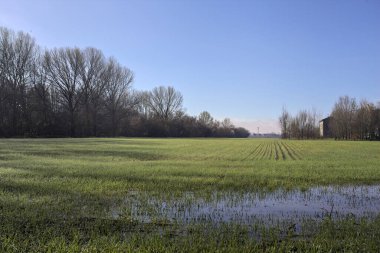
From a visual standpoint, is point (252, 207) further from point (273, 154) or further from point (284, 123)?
point (284, 123)

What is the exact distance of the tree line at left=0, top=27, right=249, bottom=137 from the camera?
320 feet

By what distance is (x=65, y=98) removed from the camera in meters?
113

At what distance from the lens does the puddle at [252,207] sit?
1045cm

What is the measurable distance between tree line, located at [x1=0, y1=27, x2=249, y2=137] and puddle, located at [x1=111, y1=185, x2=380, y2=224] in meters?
93.2

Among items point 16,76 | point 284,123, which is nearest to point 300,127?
point 284,123

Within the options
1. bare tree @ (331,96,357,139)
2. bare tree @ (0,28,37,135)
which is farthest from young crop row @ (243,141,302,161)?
bare tree @ (331,96,357,139)

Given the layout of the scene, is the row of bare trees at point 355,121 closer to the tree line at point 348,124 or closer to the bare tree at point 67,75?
the tree line at point 348,124

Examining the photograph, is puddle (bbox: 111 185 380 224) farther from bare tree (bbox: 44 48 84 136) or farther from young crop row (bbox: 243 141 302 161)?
bare tree (bbox: 44 48 84 136)

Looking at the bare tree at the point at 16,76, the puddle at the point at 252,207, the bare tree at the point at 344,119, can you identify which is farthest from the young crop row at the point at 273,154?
the bare tree at the point at 344,119

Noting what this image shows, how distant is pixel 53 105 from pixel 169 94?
6888 cm

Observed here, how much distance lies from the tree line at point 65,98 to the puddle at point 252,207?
9318cm

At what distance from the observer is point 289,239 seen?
Result: 799 cm

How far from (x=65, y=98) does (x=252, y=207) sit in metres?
109

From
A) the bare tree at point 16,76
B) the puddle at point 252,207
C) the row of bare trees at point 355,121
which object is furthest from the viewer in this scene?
the row of bare trees at point 355,121
